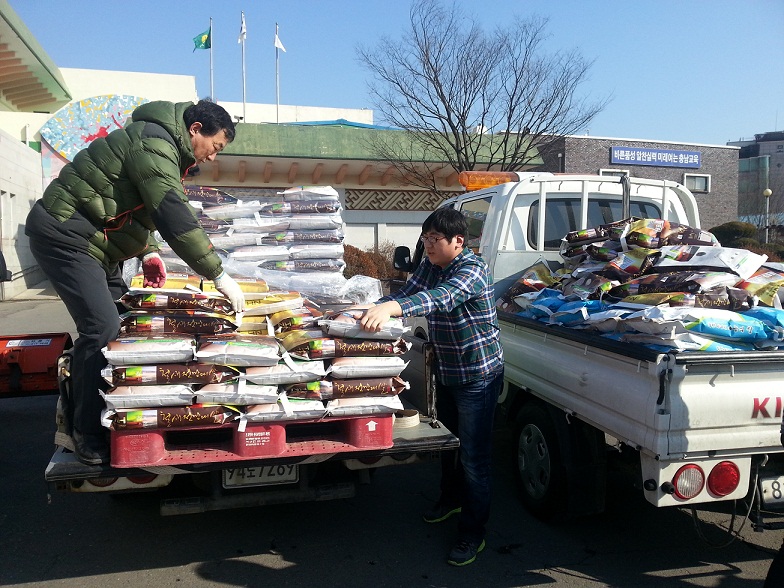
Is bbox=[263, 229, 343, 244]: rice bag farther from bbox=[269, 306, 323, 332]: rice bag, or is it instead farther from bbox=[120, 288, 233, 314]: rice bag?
bbox=[120, 288, 233, 314]: rice bag

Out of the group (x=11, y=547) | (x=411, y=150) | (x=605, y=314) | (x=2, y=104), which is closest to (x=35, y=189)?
(x=2, y=104)

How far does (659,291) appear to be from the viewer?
3934 millimetres

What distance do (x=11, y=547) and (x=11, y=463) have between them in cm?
171

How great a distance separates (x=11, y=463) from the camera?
5.29m

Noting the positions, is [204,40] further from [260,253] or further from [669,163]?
[260,253]

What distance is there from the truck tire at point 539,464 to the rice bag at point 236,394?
1791 millimetres

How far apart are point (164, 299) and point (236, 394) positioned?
63cm

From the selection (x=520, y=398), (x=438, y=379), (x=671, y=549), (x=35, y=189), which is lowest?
(x=671, y=549)

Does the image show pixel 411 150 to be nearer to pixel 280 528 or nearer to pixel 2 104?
pixel 2 104

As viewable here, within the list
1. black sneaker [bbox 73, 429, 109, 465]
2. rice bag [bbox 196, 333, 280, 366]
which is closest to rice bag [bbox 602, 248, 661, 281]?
rice bag [bbox 196, 333, 280, 366]

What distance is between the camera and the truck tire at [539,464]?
391 centimetres

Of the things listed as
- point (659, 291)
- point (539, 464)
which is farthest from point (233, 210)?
point (659, 291)

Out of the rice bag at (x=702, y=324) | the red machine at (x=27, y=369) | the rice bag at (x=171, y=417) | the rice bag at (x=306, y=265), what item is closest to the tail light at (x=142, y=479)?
the rice bag at (x=171, y=417)

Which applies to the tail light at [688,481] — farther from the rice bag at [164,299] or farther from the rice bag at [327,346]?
the rice bag at [164,299]
